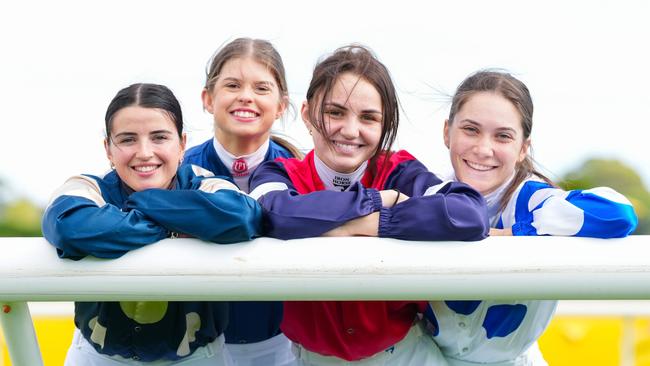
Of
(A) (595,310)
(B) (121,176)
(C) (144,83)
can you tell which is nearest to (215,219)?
(B) (121,176)

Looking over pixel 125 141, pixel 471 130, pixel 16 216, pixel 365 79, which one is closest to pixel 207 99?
pixel 125 141

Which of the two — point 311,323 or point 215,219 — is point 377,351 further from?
point 215,219

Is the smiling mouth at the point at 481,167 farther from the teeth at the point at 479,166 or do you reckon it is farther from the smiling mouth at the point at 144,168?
the smiling mouth at the point at 144,168

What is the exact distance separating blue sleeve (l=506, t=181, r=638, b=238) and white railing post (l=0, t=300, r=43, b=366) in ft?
3.94

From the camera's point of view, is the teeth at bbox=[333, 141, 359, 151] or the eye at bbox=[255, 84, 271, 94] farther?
the eye at bbox=[255, 84, 271, 94]

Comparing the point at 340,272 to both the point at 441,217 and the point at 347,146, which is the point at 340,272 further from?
the point at 347,146

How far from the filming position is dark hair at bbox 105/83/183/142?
2.16 metres

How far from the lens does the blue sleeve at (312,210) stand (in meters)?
1.76

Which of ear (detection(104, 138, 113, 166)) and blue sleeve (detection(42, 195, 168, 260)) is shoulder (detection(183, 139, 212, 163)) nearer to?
ear (detection(104, 138, 113, 166))

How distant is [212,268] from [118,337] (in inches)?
23.9

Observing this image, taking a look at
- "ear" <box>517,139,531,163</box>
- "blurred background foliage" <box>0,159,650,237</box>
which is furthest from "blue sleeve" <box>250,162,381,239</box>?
"blurred background foliage" <box>0,159,650,237</box>

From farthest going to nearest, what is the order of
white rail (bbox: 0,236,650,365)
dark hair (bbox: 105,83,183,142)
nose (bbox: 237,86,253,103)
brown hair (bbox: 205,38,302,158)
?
brown hair (bbox: 205,38,302,158), nose (bbox: 237,86,253,103), dark hair (bbox: 105,83,183,142), white rail (bbox: 0,236,650,365)

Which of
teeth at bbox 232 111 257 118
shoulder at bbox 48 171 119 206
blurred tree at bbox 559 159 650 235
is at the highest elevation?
teeth at bbox 232 111 257 118

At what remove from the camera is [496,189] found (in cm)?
225
